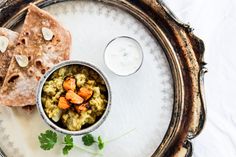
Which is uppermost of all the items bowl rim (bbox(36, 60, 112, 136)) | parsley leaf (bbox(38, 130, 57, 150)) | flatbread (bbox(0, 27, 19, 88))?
flatbread (bbox(0, 27, 19, 88))

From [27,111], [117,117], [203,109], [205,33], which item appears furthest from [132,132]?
[205,33]

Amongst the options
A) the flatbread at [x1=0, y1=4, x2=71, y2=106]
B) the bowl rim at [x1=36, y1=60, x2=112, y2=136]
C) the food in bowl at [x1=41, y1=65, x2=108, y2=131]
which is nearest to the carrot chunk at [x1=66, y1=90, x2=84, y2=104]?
the food in bowl at [x1=41, y1=65, x2=108, y2=131]

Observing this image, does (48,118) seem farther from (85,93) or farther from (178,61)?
(178,61)

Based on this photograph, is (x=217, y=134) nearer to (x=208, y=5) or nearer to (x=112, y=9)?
(x=208, y=5)

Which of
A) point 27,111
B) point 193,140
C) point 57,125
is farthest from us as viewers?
Answer: point 193,140

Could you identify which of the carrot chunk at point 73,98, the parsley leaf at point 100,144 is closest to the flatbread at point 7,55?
the carrot chunk at point 73,98

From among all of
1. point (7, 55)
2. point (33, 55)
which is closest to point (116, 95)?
point (33, 55)

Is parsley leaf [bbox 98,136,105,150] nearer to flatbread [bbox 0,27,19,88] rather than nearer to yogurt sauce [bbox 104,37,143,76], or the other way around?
yogurt sauce [bbox 104,37,143,76]
